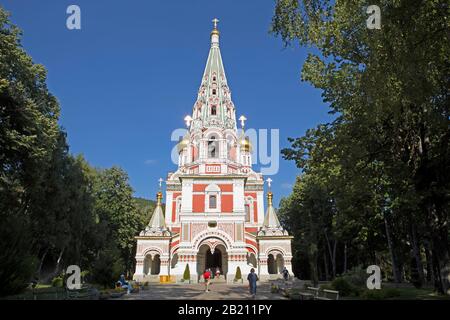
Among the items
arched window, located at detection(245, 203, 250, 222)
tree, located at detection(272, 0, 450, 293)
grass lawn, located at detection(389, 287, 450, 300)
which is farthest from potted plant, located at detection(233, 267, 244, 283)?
grass lawn, located at detection(389, 287, 450, 300)

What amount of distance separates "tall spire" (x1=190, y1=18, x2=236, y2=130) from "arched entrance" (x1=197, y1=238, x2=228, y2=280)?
43.4 ft

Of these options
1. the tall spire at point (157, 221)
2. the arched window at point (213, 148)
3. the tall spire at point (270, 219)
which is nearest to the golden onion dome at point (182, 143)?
the arched window at point (213, 148)

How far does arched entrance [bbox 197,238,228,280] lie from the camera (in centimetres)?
Answer: 3456

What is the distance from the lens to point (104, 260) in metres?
19.8

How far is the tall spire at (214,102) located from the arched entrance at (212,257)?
13.2 meters

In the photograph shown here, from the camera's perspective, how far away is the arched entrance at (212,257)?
3456 centimetres

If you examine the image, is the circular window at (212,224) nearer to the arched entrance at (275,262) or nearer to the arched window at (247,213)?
the arched entrance at (275,262)

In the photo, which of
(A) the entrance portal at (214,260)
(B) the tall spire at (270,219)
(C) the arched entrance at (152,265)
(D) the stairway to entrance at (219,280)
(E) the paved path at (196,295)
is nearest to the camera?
(E) the paved path at (196,295)

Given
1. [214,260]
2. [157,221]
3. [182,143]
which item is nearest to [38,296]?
[157,221]

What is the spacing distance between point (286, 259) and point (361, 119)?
2398 centimetres

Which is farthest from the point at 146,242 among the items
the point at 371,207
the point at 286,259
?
the point at 371,207

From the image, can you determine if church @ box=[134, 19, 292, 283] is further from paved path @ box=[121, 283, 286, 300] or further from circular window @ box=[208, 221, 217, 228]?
paved path @ box=[121, 283, 286, 300]

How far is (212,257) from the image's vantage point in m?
39.3
